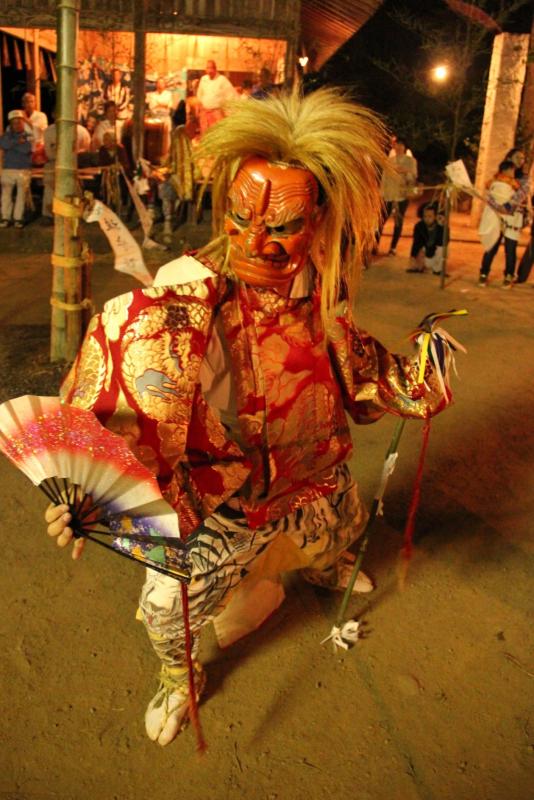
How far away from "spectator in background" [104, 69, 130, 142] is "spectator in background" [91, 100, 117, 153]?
0.18 meters

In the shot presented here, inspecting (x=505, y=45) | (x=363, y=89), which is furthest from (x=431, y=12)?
(x=505, y=45)

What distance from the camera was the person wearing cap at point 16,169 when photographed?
1060 centimetres

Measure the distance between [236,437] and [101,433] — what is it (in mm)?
589

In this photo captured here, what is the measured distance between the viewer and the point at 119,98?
12.7 metres

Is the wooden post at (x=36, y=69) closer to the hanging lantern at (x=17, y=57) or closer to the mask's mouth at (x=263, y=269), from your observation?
the hanging lantern at (x=17, y=57)

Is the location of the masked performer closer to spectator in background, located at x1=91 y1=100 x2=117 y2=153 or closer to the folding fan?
the folding fan

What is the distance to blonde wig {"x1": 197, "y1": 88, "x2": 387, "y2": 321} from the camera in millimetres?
2143

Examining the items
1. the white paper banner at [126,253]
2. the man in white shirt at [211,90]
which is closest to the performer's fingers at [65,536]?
the white paper banner at [126,253]

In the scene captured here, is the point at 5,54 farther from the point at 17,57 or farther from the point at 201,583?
the point at 201,583

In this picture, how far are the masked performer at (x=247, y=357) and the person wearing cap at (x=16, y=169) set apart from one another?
9319 mm

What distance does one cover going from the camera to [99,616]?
2.92 meters

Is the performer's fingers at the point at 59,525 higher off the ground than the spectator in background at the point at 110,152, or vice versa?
the spectator in background at the point at 110,152

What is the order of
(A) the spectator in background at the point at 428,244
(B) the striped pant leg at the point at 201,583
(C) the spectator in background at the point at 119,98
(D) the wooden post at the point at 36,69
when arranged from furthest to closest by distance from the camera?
(D) the wooden post at the point at 36,69
(C) the spectator in background at the point at 119,98
(A) the spectator in background at the point at 428,244
(B) the striped pant leg at the point at 201,583

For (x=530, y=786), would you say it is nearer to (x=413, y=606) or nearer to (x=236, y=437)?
(x=413, y=606)
